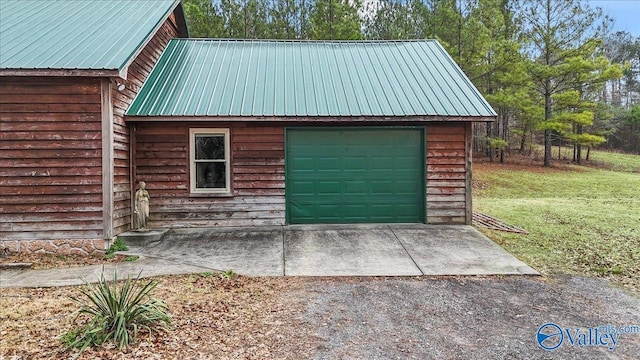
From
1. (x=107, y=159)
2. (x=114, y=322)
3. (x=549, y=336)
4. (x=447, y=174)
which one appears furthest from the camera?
(x=447, y=174)

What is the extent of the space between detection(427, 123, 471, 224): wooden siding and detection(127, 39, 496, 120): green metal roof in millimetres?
679

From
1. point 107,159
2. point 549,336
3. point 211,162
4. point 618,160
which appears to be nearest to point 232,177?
point 211,162

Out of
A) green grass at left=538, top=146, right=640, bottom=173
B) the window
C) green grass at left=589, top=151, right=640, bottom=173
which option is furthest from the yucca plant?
green grass at left=589, top=151, right=640, bottom=173

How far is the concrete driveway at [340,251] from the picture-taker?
6086mm

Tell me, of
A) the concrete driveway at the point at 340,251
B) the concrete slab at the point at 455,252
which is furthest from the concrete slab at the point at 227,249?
the concrete slab at the point at 455,252

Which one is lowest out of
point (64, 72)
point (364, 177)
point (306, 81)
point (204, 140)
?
point (364, 177)

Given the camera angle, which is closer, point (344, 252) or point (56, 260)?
point (56, 260)

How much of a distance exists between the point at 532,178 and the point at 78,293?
19708 mm

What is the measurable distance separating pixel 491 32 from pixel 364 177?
16865 millimetres

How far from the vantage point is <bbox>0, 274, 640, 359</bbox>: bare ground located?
3646 millimetres

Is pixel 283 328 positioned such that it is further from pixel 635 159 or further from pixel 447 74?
pixel 635 159

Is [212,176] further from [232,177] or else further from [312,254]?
[312,254]

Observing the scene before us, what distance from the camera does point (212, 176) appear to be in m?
8.78

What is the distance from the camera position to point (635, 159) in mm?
26250
